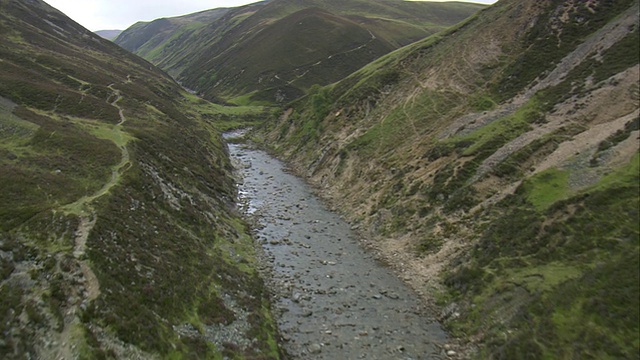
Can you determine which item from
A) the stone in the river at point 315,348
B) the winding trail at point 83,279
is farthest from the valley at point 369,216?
the stone in the river at point 315,348

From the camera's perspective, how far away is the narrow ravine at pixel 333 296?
29922mm

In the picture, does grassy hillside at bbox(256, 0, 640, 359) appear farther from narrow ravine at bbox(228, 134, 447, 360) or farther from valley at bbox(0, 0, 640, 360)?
narrow ravine at bbox(228, 134, 447, 360)

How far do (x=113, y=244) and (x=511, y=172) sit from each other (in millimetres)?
38781

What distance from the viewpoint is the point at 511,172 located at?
4338 cm

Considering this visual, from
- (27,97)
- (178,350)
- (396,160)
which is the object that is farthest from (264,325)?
(27,97)

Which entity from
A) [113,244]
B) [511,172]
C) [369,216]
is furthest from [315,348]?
[511,172]

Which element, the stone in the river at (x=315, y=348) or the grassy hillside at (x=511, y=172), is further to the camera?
the stone in the river at (x=315, y=348)

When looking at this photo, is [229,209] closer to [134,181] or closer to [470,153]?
[134,181]

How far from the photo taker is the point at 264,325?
31219 mm

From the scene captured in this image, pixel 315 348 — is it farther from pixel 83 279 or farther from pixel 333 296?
pixel 83 279

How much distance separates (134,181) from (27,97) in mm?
35742

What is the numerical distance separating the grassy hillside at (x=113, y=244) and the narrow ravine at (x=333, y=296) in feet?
8.62

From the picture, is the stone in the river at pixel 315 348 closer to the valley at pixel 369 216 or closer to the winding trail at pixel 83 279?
the valley at pixel 369 216

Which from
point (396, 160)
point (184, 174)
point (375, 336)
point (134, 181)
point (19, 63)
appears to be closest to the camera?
point (375, 336)
